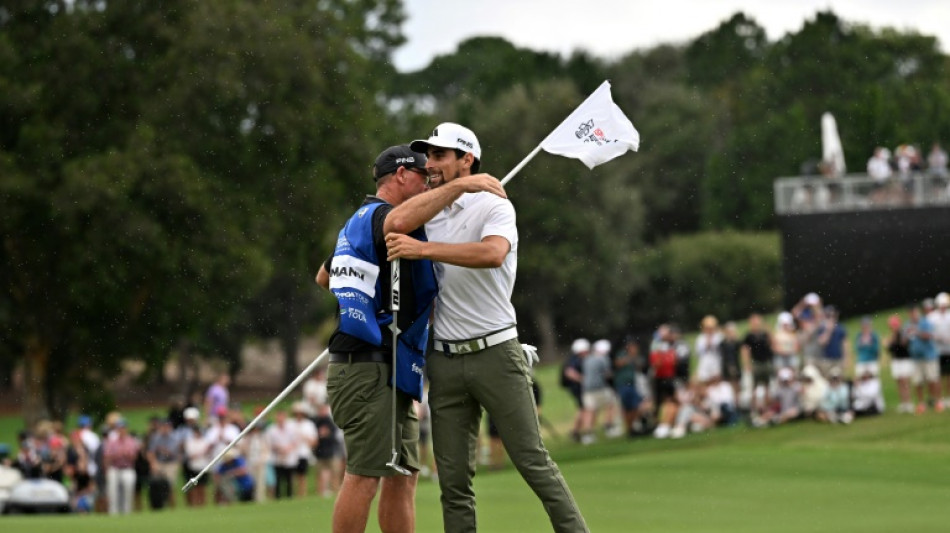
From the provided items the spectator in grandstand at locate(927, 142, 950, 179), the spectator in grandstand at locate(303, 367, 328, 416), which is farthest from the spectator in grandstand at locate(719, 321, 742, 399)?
the spectator in grandstand at locate(927, 142, 950, 179)

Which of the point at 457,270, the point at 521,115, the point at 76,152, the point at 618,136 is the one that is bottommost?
the point at 457,270

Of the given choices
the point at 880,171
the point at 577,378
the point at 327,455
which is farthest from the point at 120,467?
the point at 880,171

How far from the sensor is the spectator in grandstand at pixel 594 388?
25.0m

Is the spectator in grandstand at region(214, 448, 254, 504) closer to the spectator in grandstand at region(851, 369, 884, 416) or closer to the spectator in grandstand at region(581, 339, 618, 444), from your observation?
the spectator in grandstand at region(581, 339, 618, 444)

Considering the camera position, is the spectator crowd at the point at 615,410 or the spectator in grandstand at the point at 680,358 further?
the spectator in grandstand at the point at 680,358

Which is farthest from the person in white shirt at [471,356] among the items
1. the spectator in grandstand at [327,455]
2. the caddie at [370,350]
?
the spectator in grandstand at [327,455]

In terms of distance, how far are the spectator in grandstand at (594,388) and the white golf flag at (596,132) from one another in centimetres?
1664

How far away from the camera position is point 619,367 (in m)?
25.4

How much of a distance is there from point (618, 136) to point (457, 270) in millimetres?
1398

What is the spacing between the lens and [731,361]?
24375 mm

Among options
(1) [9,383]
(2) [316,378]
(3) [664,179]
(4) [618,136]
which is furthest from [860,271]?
(1) [9,383]

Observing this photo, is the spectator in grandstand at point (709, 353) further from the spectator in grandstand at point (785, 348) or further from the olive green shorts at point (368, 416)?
the olive green shorts at point (368, 416)

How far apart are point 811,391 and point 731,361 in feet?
4.23

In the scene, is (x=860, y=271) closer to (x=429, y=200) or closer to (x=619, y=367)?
(x=619, y=367)
